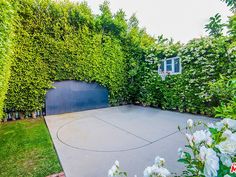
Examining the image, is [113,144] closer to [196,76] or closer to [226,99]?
[226,99]

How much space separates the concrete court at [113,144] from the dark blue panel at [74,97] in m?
1.35

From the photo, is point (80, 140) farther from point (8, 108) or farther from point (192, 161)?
point (8, 108)

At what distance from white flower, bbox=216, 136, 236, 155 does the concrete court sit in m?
1.93

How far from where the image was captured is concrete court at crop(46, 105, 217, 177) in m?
2.48

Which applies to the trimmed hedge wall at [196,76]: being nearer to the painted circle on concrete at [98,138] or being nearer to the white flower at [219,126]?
the painted circle on concrete at [98,138]

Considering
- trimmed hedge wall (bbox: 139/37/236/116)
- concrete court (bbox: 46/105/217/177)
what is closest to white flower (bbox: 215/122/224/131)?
concrete court (bbox: 46/105/217/177)

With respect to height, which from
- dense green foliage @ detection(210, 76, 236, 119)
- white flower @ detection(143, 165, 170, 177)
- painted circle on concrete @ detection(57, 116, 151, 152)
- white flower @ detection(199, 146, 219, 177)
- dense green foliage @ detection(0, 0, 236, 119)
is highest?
dense green foliage @ detection(0, 0, 236, 119)

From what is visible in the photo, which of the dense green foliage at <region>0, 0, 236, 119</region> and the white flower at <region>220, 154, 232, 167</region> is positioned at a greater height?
the dense green foliage at <region>0, 0, 236, 119</region>

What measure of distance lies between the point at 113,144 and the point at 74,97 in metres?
4.01

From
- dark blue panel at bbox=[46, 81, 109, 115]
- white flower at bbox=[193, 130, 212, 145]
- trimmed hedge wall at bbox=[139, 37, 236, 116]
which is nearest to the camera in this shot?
white flower at bbox=[193, 130, 212, 145]

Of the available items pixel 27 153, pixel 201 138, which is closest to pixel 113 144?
pixel 27 153

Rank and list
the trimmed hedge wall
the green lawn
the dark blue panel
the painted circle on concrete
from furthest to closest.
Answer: the dark blue panel → the trimmed hedge wall → the painted circle on concrete → the green lawn

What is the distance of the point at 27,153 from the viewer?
2961 millimetres

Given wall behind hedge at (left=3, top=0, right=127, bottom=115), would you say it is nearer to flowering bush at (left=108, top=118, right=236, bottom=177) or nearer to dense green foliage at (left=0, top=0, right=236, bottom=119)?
dense green foliage at (left=0, top=0, right=236, bottom=119)
